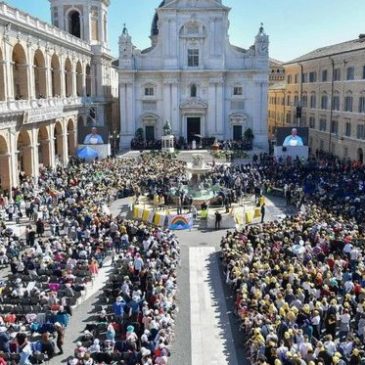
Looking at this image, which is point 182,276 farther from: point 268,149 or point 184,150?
point 268,149

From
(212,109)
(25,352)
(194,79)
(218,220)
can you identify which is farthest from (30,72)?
(25,352)

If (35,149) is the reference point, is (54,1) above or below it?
above

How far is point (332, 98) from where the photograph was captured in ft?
185

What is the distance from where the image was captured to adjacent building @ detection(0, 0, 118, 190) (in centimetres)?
3788

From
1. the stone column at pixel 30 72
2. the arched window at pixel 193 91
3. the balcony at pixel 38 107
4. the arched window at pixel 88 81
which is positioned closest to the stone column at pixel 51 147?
the balcony at pixel 38 107

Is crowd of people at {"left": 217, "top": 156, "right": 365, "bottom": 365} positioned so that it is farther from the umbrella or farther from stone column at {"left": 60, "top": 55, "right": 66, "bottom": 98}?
stone column at {"left": 60, "top": 55, "right": 66, "bottom": 98}

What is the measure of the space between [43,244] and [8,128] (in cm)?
1524

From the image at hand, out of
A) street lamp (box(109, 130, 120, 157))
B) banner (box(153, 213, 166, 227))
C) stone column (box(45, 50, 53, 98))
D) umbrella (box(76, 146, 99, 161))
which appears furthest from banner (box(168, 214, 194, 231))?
street lamp (box(109, 130, 120, 157))

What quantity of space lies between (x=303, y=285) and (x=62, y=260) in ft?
33.3

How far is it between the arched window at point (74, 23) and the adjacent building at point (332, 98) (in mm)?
28419

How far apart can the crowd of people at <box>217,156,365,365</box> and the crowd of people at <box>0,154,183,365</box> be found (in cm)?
279

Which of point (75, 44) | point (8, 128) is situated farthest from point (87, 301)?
point (75, 44)

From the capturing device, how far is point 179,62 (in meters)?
63.3

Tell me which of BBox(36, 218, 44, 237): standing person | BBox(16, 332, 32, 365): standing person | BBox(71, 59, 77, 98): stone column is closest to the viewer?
BBox(16, 332, 32, 365): standing person
